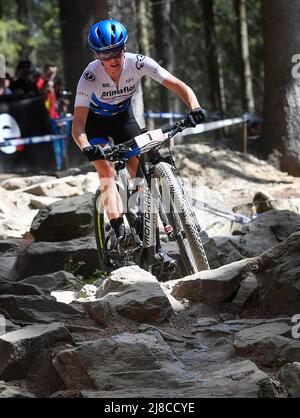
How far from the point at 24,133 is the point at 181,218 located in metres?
9.54

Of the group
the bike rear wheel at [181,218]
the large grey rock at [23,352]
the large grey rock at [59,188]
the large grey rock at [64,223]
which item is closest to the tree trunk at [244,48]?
the large grey rock at [59,188]

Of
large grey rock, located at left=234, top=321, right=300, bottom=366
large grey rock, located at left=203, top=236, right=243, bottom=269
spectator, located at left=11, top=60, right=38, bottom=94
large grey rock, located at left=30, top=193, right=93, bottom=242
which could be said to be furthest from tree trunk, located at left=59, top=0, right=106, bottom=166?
large grey rock, located at left=234, top=321, right=300, bottom=366

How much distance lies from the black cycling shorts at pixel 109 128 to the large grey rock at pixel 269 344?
249 cm

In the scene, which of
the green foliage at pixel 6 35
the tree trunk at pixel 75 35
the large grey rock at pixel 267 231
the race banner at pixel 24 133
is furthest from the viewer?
the green foliage at pixel 6 35

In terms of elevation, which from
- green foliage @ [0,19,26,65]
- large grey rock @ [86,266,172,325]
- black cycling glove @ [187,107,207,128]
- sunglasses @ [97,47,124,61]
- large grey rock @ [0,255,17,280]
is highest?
green foliage @ [0,19,26,65]

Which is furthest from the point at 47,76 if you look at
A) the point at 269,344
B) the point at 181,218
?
the point at 269,344

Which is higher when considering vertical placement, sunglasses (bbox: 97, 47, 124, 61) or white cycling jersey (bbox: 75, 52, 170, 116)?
sunglasses (bbox: 97, 47, 124, 61)

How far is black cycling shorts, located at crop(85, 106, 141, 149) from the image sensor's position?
6.88 m

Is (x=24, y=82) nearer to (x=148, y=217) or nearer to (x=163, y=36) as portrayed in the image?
(x=163, y=36)

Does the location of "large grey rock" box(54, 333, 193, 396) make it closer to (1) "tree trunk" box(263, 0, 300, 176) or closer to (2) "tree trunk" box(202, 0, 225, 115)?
(1) "tree trunk" box(263, 0, 300, 176)

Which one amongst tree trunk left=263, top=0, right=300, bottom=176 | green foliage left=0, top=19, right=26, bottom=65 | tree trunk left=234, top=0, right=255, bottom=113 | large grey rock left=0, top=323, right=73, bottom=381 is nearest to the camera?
large grey rock left=0, top=323, right=73, bottom=381

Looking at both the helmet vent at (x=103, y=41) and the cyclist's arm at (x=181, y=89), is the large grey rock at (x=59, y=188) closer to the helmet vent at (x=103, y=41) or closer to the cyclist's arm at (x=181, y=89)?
the cyclist's arm at (x=181, y=89)

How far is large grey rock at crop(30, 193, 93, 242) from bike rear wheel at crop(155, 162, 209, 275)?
2.19m

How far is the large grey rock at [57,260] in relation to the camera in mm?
7859
